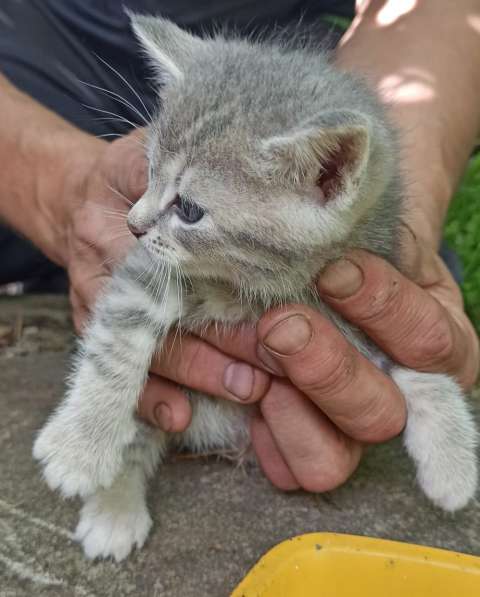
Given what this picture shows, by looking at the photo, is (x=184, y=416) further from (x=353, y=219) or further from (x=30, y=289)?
(x=30, y=289)

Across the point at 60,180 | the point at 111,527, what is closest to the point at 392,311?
the point at 111,527

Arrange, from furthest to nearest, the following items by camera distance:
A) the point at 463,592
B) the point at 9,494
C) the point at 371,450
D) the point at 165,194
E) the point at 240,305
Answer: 1. the point at 371,450
2. the point at 9,494
3. the point at 240,305
4. the point at 165,194
5. the point at 463,592

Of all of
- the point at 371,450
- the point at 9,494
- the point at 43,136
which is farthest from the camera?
the point at 43,136

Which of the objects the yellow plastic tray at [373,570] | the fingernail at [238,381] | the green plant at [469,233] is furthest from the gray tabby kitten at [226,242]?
the green plant at [469,233]

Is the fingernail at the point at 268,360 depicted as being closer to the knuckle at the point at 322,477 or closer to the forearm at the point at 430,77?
the knuckle at the point at 322,477

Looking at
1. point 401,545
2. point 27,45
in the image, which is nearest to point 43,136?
point 27,45

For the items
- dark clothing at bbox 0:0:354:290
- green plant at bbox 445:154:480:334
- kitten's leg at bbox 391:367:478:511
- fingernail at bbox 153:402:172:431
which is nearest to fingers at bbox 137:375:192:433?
fingernail at bbox 153:402:172:431

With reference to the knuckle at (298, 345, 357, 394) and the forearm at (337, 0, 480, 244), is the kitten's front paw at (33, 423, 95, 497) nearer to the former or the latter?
the knuckle at (298, 345, 357, 394)
